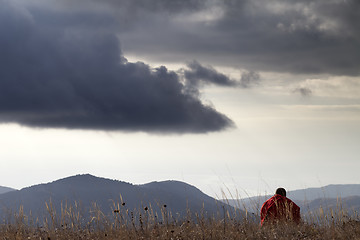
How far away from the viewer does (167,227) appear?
9891 millimetres

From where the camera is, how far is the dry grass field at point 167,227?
8.93 m

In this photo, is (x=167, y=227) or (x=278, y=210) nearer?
(x=167, y=227)

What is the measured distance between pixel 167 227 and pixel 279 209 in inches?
104

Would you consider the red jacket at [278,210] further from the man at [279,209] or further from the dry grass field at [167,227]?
the dry grass field at [167,227]

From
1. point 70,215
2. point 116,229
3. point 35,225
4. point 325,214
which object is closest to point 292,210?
point 325,214

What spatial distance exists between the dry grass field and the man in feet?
1.18

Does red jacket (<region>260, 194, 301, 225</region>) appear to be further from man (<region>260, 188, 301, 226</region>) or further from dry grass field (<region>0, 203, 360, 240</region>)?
dry grass field (<region>0, 203, 360, 240</region>)

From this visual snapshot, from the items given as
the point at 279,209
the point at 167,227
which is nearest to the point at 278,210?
the point at 279,209

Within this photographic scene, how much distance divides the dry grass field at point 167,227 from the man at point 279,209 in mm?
359

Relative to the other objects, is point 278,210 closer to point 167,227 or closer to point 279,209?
point 279,209

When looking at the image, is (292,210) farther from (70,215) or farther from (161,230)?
(70,215)

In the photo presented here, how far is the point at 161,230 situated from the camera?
31.2ft

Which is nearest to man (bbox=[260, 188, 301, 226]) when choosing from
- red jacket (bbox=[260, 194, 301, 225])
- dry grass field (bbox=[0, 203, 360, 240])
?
red jacket (bbox=[260, 194, 301, 225])

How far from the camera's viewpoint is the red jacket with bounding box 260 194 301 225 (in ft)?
35.7
